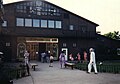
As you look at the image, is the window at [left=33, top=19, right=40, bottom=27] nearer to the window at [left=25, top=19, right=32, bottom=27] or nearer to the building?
the building

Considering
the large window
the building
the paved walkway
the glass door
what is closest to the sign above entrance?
the building

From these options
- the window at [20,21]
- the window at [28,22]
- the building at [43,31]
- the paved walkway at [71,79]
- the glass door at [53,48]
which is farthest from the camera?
the glass door at [53,48]

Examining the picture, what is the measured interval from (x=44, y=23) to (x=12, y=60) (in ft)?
25.5

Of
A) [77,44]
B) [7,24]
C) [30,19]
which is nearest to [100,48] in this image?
[77,44]

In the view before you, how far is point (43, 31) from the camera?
4266 cm

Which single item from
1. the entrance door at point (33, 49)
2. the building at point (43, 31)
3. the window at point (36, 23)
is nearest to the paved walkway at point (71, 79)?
the building at point (43, 31)

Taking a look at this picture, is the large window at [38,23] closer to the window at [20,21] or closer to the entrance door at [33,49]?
the window at [20,21]

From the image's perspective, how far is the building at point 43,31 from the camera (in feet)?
133

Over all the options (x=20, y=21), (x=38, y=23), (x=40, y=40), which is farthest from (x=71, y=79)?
(x=40, y=40)

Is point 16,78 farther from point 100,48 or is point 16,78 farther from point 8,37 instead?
point 100,48

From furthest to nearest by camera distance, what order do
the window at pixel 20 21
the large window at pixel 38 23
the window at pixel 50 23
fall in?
the window at pixel 50 23 → the large window at pixel 38 23 → the window at pixel 20 21

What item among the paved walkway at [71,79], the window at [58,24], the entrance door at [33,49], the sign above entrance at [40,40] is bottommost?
the paved walkway at [71,79]

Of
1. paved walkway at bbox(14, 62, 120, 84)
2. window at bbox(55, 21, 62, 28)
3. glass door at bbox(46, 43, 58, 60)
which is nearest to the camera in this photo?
paved walkway at bbox(14, 62, 120, 84)

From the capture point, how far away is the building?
133ft
